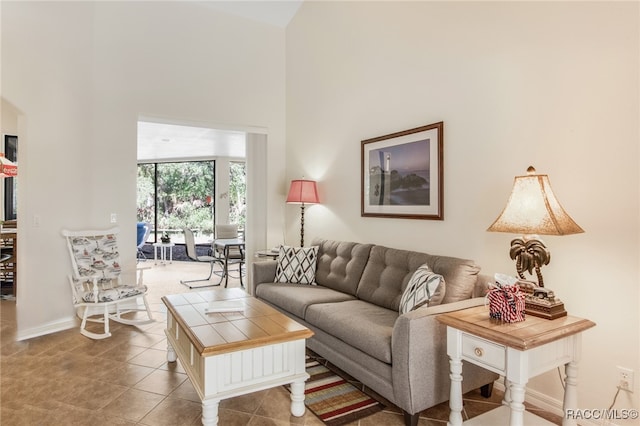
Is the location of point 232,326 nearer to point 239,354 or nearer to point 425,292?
point 239,354

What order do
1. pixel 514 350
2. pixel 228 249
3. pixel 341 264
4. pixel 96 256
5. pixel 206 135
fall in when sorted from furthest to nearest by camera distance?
pixel 206 135 → pixel 228 249 → pixel 96 256 → pixel 341 264 → pixel 514 350

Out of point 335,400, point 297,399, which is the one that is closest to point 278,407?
point 297,399

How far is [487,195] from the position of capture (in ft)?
8.71

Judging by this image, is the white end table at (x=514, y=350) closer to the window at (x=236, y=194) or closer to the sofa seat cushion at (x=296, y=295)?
the sofa seat cushion at (x=296, y=295)

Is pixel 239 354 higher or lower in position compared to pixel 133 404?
higher

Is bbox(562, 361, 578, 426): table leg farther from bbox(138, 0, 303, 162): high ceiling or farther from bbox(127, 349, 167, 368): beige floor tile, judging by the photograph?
bbox(138, 0, 303, 162): high ceiling

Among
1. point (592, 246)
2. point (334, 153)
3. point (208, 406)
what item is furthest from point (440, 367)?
point (334, 153)

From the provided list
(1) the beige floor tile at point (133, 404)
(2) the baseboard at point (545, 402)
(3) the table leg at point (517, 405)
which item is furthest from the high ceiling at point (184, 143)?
(3) the table leg at point (517, 405)

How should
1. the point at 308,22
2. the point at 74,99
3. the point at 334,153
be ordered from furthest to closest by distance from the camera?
the point at 308,22
the point at 334,153
the point at 74,99

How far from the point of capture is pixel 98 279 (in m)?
3.89

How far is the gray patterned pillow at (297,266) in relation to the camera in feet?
12.7

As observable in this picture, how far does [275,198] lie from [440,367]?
3664mm

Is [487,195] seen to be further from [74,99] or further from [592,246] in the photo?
[74,99]

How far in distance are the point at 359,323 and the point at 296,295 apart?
0.96 m
